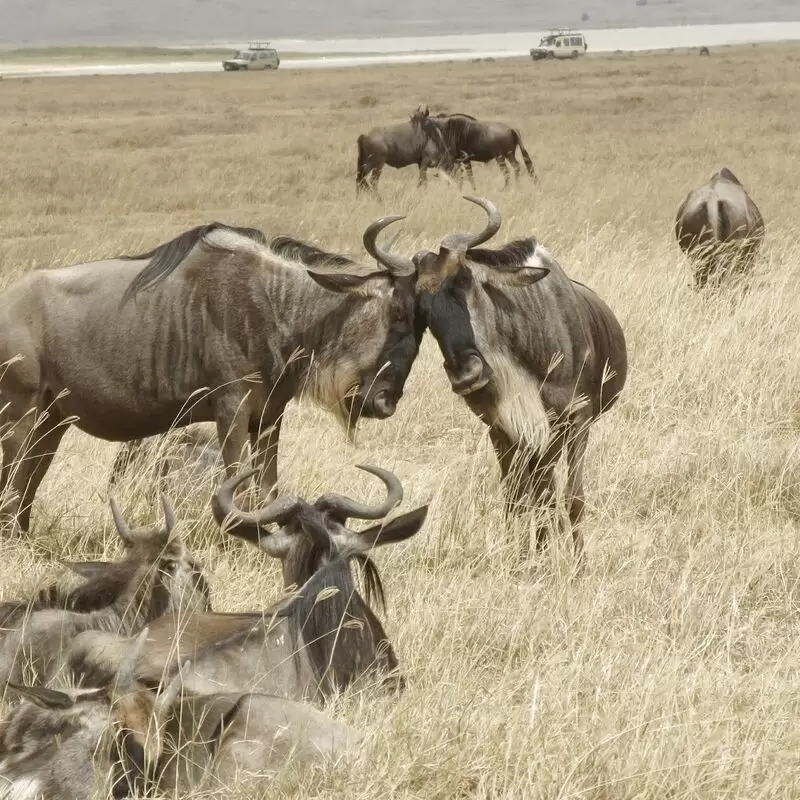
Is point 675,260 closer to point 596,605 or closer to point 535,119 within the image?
point 596,605

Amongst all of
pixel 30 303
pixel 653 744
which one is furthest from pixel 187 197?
pixel 653 744

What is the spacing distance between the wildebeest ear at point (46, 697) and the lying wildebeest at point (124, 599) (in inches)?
32.6

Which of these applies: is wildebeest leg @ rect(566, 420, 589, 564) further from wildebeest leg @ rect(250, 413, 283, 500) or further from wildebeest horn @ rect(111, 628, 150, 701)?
wildebeest horn @ rect(111, 628, 150, 701)

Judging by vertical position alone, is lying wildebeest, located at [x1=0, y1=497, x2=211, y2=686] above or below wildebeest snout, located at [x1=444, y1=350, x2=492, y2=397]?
below

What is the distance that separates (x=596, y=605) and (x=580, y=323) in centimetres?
139

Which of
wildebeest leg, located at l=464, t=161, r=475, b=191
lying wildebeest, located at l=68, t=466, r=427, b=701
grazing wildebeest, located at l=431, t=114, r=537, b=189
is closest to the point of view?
lying wildebeest, located at l=68, t=466, r=427, b=701

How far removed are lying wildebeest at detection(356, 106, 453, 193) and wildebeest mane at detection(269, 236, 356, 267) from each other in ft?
45.6

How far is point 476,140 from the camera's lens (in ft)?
69.3

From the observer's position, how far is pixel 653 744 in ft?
10.4

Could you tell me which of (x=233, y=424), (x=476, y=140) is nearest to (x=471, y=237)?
(x=233, y=424)

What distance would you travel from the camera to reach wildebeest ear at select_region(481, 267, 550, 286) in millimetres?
4949

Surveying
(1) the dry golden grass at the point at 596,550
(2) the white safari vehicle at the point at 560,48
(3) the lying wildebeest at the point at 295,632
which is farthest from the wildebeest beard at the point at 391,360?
(2) the white safari vehicle at the point at 560,48

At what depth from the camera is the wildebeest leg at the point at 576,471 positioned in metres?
5.16

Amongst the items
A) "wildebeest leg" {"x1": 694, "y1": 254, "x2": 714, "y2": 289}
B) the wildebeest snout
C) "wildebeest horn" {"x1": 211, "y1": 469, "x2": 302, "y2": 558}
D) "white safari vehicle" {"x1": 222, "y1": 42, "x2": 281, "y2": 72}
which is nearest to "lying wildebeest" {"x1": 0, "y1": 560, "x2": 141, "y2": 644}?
"wildebeest horn" {"x1": 211, "y1": 469, "x2": 302, "y2": 558}
